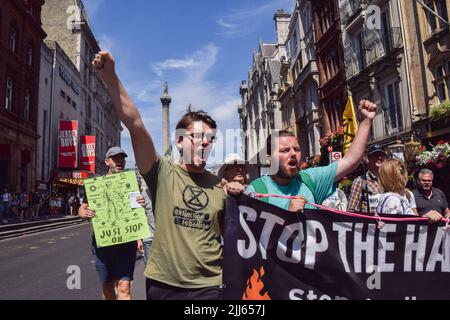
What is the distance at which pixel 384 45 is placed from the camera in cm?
1880

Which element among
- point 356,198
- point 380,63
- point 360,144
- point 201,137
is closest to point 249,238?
point 201,137

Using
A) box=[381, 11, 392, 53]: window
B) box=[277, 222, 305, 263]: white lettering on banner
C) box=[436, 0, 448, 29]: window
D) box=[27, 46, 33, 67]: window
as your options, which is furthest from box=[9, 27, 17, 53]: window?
box=[277, 222, 305, 263]: white lettering on banner

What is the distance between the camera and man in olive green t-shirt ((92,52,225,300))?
247cm

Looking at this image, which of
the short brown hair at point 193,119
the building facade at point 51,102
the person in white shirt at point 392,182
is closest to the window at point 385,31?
the person in white shirt at point 392,182

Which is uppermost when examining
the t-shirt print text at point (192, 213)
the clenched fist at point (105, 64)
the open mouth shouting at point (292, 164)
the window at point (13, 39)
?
the window at point (13, 39)

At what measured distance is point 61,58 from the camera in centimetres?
3981

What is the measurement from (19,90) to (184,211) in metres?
31.2

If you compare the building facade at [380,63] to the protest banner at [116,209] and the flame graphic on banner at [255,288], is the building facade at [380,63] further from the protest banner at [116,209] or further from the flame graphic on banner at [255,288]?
the flame graphic on banner at [255,288]

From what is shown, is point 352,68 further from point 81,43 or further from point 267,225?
point 81,43

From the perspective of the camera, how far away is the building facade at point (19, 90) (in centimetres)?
2623

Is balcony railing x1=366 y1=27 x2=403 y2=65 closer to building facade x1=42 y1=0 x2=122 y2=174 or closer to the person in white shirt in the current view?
the person in white shirt

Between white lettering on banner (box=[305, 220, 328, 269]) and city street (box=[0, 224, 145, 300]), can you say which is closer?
white lettering on banner (box=[305, 220, 328, 269])

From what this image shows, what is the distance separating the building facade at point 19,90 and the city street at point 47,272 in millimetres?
15900
